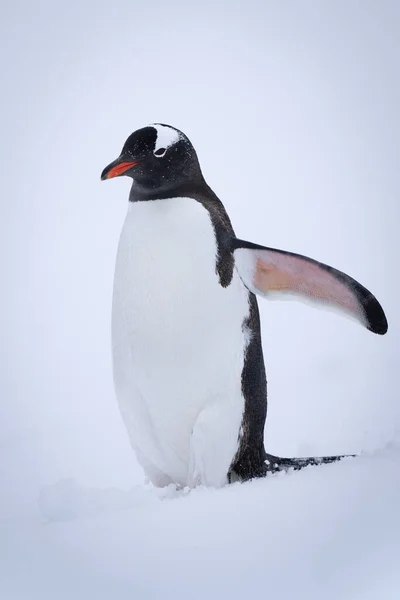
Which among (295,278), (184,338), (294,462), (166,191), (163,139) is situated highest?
(163,139)

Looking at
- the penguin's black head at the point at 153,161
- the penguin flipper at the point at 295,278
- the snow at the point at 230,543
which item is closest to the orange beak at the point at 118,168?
the penguin's black head at the point at 153,161

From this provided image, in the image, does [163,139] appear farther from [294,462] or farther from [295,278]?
[294,462]

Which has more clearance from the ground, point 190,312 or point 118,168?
point 118,168

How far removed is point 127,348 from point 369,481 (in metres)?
0.58

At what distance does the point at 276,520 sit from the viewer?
1260 mm

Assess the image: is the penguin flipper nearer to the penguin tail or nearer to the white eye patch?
the white eye patch

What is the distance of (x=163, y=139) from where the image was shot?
5.29ft

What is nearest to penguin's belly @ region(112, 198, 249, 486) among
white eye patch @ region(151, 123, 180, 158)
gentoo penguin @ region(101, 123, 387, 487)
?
gentoo penguin @ region(101, 123, 387, 487)

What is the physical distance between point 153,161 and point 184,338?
40 centimetres

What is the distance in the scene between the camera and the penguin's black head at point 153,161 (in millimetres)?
1604

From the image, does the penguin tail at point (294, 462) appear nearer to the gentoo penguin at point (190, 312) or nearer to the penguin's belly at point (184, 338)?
the gentoo penguin at point (190, 312)

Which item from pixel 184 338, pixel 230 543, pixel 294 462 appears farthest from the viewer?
pixel 294 462

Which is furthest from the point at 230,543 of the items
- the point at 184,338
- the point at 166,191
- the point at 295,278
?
the point at 166,191

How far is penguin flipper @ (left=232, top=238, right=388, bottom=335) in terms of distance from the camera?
1.57m
